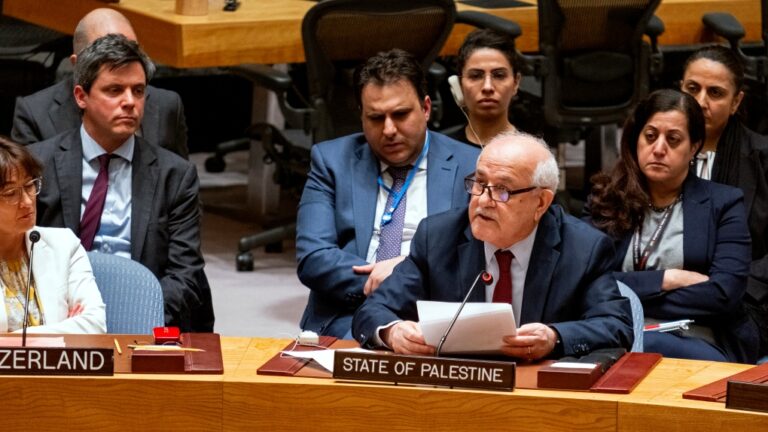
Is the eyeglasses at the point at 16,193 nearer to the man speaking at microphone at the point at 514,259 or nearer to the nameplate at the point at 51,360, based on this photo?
the nameplate at the point at 51,360

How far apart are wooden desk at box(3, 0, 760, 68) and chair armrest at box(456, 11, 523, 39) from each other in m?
0.26

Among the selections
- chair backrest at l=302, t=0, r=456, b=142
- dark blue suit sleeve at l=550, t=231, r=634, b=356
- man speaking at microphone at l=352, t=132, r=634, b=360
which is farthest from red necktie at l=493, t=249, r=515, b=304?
chair backrest at l=302, t=0, r=456, b=142

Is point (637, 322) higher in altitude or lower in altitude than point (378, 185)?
lower

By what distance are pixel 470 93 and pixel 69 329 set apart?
2068 millimetres

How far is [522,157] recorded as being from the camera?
363 cm

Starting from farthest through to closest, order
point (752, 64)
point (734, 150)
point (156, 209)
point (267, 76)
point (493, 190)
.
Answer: point (752, 64), point (267, 76), point (734, 150), point (156, 209), point (493, 190)

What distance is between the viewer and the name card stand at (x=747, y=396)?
3.06 metres

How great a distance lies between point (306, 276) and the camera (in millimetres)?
4426

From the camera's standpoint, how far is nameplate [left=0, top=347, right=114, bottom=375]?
3221 millimetres

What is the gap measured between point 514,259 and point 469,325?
416mm

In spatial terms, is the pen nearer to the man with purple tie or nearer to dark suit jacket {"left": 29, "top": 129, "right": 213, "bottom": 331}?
the man with purple tie

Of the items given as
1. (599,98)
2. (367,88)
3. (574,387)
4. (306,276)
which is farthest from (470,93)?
(574,387)

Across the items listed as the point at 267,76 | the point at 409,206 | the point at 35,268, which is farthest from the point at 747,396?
the point at 267,76

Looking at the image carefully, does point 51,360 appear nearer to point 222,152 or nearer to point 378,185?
point 378,185
